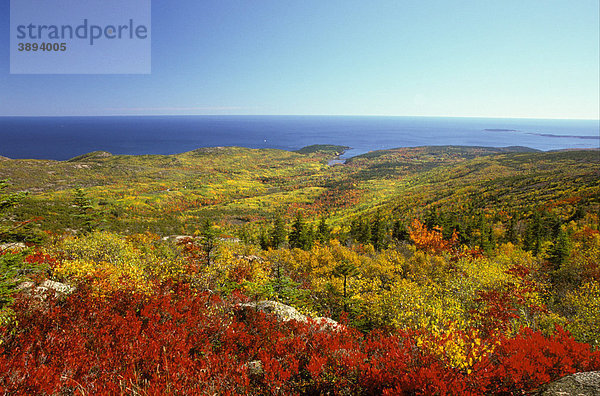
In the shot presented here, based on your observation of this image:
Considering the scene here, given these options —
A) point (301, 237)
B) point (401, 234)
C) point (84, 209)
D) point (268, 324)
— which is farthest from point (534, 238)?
point (84, 209)

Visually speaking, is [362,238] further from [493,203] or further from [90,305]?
[493,203]

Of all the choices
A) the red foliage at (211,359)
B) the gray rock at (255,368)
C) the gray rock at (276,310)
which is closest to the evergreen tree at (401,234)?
the gray rock at (276,310)

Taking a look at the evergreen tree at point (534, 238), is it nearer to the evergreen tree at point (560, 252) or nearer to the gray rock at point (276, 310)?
the evergreen tree at point (560, 252)

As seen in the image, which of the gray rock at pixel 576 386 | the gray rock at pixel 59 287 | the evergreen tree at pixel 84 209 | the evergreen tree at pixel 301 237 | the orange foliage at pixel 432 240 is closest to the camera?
the gray rock at pixel 576 386

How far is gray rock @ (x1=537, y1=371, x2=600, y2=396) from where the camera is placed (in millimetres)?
6754

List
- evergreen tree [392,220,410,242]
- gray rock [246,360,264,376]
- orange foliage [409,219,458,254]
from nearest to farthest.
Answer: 1. gray rock [246,360,264,376]
2. orange foliage [409,219,458,254]
3. evergreen tree [392,220,410,242]

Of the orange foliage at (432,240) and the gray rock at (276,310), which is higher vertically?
the gray rock at (276,310)

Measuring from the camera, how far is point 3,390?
6.12 meters

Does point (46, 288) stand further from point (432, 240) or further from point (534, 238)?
point (534, 238)

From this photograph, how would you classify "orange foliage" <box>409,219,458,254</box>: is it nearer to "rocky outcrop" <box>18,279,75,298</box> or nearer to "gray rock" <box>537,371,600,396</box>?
"gray rock" <box>537,371,600,396</box>

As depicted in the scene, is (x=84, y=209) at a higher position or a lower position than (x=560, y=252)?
higher

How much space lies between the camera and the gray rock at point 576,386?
266 inches

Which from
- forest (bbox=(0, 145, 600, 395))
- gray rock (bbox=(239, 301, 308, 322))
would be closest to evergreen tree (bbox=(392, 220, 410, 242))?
forest (bbox=(0, 145, 600, 395))

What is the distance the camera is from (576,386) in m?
6.97
